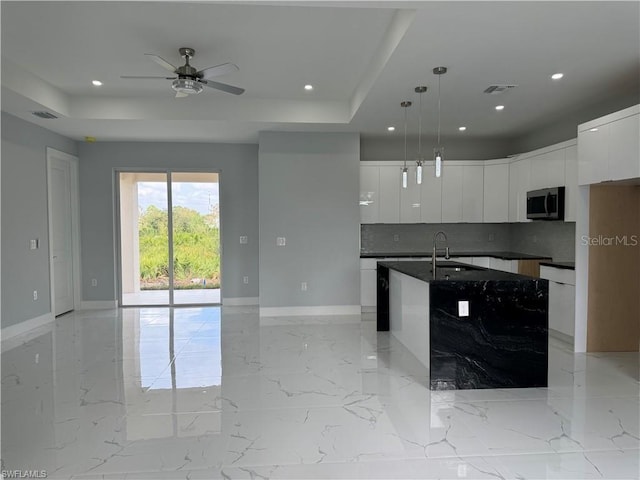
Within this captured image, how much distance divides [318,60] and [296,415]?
3345 millimetres

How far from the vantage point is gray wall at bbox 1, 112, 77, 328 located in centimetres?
488

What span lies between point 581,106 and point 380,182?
2753mm

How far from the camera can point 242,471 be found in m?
2.18

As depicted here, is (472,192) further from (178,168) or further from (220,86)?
(178,168)

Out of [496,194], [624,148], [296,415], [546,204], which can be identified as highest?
[624,148]

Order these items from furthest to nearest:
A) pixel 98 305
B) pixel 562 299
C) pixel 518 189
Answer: pixel 98 305
pixel 518 189
pixel 562 299

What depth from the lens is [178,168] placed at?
22.1ft

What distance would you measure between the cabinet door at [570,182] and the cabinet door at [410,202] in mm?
2046

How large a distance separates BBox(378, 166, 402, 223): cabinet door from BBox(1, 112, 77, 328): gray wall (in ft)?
16.3

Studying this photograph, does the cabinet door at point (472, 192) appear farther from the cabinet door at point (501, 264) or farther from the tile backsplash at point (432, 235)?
the cabinet door at point (501, 264)

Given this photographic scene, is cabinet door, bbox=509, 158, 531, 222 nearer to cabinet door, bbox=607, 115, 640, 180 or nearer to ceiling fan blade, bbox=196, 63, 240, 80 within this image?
cabinet door, bbox=607, 115, 640, 180

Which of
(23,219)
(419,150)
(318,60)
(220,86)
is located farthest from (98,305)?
(419,150)

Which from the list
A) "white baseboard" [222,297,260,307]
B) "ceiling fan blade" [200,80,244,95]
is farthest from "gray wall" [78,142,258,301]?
"ceiling fan blade" [200,80,244,95]

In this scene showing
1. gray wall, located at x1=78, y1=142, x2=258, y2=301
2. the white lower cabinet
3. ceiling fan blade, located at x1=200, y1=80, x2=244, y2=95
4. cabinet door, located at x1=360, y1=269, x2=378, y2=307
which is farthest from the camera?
gray wall, located at x1=78, y1=142, x2=258, y2=301
